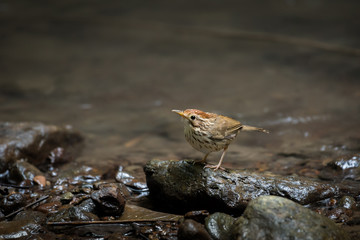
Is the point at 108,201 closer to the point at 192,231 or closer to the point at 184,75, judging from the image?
the point at 192,231

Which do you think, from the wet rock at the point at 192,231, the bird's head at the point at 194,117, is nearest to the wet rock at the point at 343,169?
the bird's head at the point at 194,117

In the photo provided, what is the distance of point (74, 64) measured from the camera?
36.9ft

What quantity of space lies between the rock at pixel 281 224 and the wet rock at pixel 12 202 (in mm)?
2695

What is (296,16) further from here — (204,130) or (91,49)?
(204,130)

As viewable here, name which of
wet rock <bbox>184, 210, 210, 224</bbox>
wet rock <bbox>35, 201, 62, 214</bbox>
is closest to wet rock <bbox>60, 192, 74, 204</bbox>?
wet rock <bbox>35, 201, 62, 214</bbox>

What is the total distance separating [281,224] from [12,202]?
3202mm

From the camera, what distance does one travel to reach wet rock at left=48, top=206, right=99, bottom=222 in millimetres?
4551

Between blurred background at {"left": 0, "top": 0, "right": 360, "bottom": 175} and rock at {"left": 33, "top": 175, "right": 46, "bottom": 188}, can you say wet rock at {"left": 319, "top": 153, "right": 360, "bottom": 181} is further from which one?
rock at {"left": 33, "top": 175, "right": 46, "bottom": 188}

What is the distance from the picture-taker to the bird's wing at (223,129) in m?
4.48

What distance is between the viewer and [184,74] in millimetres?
10523

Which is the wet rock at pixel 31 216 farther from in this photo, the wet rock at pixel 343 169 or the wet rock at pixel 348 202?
the wet rock at pixel 343 169

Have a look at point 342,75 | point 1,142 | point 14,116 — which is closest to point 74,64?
point 14,116

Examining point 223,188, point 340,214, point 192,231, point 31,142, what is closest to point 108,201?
point 192,231

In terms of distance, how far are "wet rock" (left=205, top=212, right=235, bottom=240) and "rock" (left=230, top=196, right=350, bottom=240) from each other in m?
0.18
